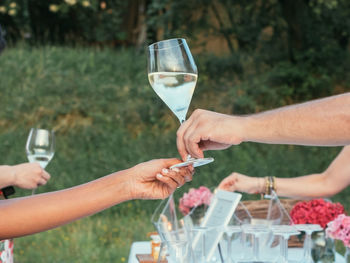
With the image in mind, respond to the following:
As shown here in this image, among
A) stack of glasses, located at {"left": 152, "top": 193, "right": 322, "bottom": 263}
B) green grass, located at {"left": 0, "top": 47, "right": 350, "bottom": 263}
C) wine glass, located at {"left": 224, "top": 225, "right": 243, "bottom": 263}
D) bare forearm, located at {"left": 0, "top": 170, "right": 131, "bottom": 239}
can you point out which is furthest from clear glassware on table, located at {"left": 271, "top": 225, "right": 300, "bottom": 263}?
green grass, located at {"left": 0, "top": 47, "right": 350, "bottom": 263}

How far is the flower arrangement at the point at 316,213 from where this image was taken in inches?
83.6

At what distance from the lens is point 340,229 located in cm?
195

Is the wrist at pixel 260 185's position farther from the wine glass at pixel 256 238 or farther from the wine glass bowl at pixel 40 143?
the wine glass bowl at pixel 40 143

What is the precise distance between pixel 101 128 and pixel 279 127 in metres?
6.15

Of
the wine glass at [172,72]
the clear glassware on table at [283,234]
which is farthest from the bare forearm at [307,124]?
the clear glassware on table at [283,234]

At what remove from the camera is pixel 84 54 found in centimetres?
910

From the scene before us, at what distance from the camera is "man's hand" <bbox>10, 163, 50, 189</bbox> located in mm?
2699

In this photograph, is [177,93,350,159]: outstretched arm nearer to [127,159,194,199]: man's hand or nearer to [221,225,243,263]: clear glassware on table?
[127,159,194,199]: man's hand

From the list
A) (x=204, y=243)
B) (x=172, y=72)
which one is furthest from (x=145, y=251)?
(x=172, y=72)

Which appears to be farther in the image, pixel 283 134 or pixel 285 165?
pixel 285 165

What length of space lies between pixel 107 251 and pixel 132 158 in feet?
7.57

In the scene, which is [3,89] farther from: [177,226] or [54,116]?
[177,226]

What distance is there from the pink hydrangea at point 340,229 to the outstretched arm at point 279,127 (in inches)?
16.3

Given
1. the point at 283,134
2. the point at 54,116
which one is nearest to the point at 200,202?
the point at 283,134
